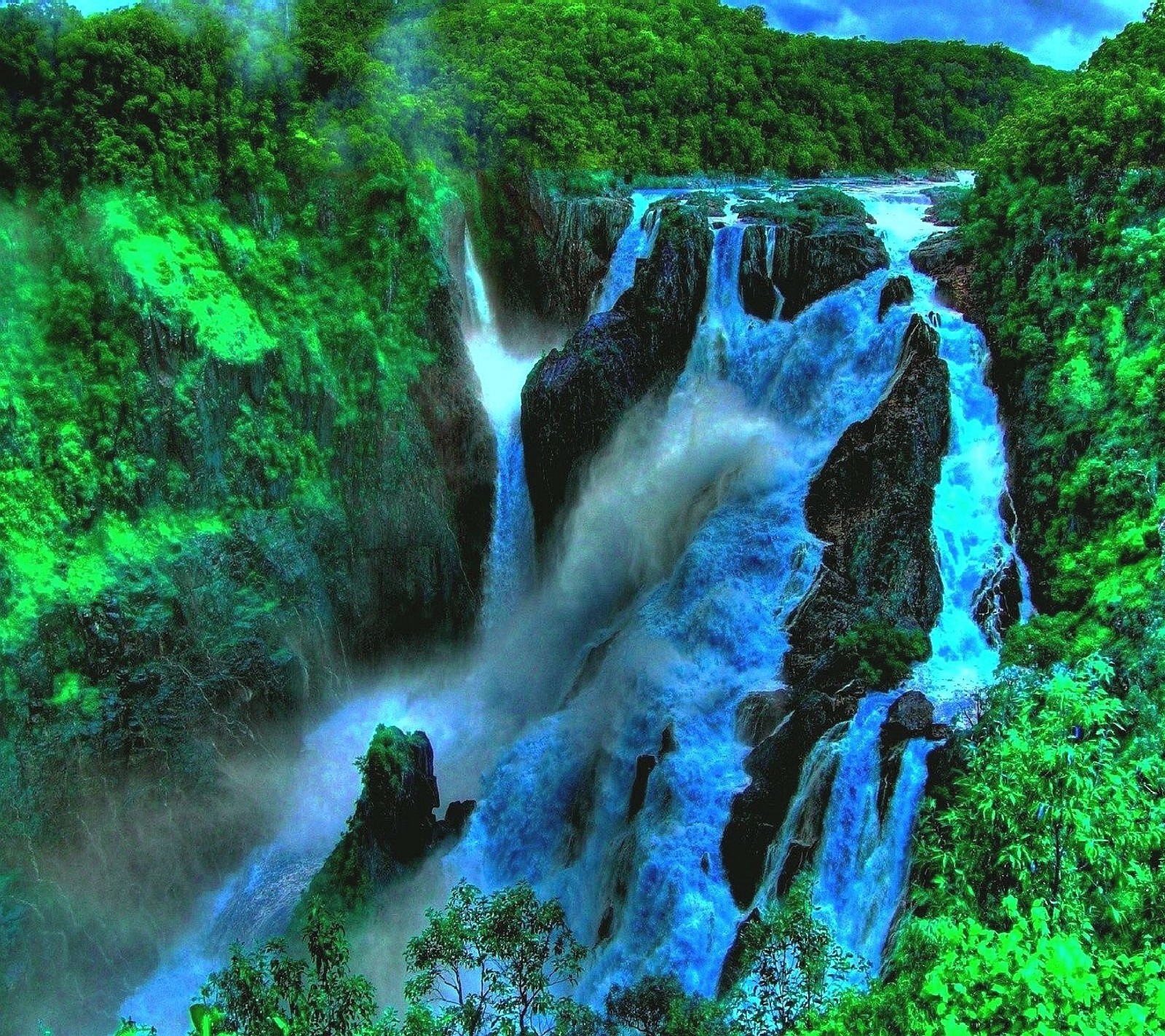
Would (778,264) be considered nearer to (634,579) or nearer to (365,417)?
(634,579)

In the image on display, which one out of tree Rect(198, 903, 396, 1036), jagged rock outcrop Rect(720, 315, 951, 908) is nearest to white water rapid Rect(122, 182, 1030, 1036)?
jagged rock outcrop Rect(720, 315, 951, 908)

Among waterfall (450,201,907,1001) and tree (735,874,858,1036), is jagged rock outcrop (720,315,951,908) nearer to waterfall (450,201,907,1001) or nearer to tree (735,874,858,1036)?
waterfall (450,201,907,1001)

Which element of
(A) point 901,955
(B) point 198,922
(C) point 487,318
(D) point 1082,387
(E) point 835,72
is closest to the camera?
(A) point 901,955

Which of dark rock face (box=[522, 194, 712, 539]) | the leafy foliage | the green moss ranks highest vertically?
the leafy foliage

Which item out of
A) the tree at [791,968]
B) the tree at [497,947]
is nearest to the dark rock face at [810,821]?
the tree at [791,968]

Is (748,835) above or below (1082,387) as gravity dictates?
below

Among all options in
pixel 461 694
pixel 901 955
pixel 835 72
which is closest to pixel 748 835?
pixel 901 955

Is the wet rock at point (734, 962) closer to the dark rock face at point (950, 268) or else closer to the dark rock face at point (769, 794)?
the dark rock face at point (769, 794)

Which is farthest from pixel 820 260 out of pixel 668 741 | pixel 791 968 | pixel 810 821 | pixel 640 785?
pixel 791 968
